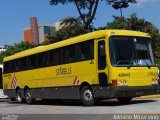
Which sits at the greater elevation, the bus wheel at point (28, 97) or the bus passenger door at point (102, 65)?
the bus passenger door at point (102, 65)

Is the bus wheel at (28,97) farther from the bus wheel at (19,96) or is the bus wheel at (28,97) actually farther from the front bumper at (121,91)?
the front bumper at (121,91)

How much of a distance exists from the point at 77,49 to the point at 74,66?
2.60 feet

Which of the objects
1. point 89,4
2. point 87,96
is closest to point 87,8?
point 89,4

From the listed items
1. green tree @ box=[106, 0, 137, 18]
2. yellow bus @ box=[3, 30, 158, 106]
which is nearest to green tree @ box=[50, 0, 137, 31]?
green tree @ box=[106, 0, 137, 18]

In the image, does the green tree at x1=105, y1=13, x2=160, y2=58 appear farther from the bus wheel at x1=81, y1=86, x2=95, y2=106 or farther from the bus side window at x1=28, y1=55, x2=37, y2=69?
the bus wheel at x1=81, y1=86, x2=95, y2=106

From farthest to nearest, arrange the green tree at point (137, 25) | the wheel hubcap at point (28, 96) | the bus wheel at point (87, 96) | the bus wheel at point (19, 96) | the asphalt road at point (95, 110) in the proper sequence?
the green tree at point (137, 25) → the bus wheel at point (19, 96) → the wheel hubcap at point (28, 96) → the bus wheel at point (87, 96) → the asphalt road at point (95, 110)

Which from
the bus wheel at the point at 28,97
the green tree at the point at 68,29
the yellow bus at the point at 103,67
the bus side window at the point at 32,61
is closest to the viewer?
the yellow bus at the point at 103,67

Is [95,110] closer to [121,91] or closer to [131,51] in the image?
[121,91]

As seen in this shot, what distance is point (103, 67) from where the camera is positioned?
1914 cm

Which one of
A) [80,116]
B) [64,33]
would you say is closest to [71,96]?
[80,116]

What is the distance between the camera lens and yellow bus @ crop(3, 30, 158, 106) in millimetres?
18812

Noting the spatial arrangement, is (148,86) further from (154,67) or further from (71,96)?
(71,96)

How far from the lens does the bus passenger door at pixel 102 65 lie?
1903 centimetres

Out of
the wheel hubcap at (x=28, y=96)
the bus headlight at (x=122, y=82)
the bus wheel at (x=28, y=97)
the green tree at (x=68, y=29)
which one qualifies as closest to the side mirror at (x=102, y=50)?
the bus headlight at (x=122, y=82)
